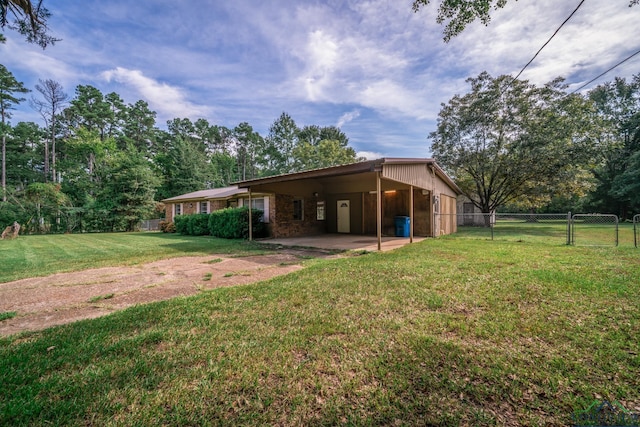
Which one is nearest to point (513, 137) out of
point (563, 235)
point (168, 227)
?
point (563, 235)

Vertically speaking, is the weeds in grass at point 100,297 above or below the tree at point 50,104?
below

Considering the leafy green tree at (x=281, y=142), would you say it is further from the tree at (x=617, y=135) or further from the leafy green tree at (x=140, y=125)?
the tree at (x=617, y=135)

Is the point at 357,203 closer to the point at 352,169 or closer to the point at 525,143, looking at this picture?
the point at 352,169

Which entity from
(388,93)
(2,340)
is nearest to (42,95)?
(388,93)

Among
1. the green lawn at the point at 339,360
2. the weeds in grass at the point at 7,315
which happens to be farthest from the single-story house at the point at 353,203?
Answer: the weeds in grass at the point at 7,315

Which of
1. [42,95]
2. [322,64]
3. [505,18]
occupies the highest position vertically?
[42,95]

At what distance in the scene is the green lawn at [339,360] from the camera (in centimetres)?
160

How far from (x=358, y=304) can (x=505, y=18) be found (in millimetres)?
7121

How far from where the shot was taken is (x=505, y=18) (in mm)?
5695

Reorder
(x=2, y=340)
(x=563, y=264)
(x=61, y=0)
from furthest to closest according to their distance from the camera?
(x=563, y=264), (x=61, y=0), (x=2, y=340)

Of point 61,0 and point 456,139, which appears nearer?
point 61,0

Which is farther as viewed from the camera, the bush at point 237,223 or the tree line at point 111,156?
the tree line at point 111,156

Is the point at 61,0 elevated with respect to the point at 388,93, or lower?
lower

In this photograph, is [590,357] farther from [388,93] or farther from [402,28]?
[388,93]
